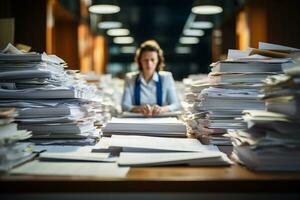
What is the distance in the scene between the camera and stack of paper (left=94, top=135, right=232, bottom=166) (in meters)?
1.08

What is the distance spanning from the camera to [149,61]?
11.4 feet

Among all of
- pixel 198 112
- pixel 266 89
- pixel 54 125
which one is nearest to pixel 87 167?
pixel 54 125

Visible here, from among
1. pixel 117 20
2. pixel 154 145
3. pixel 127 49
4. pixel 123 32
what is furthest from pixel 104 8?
pixel 127 49

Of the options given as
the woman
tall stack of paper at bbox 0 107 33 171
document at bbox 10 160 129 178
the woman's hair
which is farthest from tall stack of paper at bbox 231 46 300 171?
the woman's hair

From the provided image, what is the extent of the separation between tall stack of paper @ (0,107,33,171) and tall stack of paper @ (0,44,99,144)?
24 cm

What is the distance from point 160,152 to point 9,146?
17.0 inches

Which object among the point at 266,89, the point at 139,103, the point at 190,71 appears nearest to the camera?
the point at 266,89

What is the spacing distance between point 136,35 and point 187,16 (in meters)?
4.41

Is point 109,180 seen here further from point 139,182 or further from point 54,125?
point 54,125

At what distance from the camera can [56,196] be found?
1102 mm

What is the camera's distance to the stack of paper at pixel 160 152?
1076mm

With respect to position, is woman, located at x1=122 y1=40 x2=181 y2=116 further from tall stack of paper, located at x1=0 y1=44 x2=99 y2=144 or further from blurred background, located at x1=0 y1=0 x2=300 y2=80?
tall stack of paper, located at x1=0 y1=44 x2=99 y2=144

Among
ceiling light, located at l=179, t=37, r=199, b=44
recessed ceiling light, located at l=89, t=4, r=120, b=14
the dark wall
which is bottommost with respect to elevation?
the dark wall

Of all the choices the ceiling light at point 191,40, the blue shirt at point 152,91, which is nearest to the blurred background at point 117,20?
the blue shirt at point 152,91
